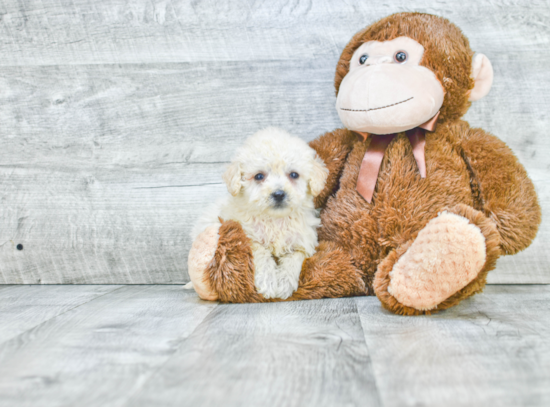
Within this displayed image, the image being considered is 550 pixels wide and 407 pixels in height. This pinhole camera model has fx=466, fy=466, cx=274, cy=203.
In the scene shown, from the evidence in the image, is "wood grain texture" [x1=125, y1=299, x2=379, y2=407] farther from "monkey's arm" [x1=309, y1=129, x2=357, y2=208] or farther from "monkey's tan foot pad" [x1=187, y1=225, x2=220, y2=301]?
"monkey's arm" [x1=309, y1=129, x2=357, y2=208]

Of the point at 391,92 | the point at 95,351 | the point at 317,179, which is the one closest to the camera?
the point at 95,351

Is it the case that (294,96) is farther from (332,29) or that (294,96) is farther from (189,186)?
(189,186)

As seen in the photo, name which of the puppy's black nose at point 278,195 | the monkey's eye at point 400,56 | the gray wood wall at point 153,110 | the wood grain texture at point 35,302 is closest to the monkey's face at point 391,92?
the monkey's eye at point 400,56

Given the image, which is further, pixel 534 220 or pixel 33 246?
pixel 33 246

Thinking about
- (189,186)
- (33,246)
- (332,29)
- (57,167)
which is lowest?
(33,246)

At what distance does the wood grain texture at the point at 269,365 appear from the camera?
0.67 meters

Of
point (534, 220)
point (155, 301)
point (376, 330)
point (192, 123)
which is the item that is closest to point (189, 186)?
point (192, 123)

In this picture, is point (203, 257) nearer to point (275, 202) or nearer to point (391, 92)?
point (275, 202)

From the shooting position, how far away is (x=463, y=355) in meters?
0.81

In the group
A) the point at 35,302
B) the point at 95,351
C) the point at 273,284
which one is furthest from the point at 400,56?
the point at 35,302

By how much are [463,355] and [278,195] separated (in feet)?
2.02

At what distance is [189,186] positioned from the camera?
1.72m

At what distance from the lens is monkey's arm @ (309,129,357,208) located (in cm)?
142

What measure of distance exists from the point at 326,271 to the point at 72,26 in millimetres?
1291
